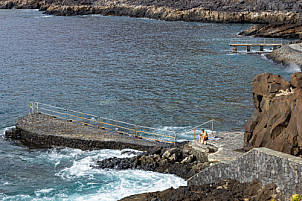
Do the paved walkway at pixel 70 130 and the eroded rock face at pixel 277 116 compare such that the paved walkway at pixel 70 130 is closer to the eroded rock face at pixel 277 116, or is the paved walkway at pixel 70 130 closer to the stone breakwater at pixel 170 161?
the stone breakwater at pixel 170 161

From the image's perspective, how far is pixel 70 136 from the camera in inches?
1383

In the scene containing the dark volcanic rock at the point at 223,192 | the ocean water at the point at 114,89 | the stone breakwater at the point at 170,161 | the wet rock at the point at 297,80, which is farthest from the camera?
the ocean water at the point at 114,89

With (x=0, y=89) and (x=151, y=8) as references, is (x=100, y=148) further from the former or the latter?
(x=151, y=8)

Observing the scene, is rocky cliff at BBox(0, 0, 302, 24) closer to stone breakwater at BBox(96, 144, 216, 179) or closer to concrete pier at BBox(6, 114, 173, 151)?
concrete pier at BBox(6, 114, 173, 151)

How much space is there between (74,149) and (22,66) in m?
38.0

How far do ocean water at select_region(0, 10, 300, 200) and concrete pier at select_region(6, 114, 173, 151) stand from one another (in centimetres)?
84

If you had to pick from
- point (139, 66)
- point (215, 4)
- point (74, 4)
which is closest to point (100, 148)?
point (139, 66)

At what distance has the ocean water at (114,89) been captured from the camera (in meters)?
28.6

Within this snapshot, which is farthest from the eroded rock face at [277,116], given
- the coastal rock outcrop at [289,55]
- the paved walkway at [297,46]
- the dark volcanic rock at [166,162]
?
the paved walkway at [297,46]

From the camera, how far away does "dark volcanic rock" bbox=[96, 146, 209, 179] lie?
2762 centimetres

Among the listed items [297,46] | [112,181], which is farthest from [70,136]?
[297,46]

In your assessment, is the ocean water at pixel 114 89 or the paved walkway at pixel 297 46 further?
the paved walkway at pixel 297 46

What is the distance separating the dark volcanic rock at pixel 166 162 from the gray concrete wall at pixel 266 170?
488cm

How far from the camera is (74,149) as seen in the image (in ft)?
113
